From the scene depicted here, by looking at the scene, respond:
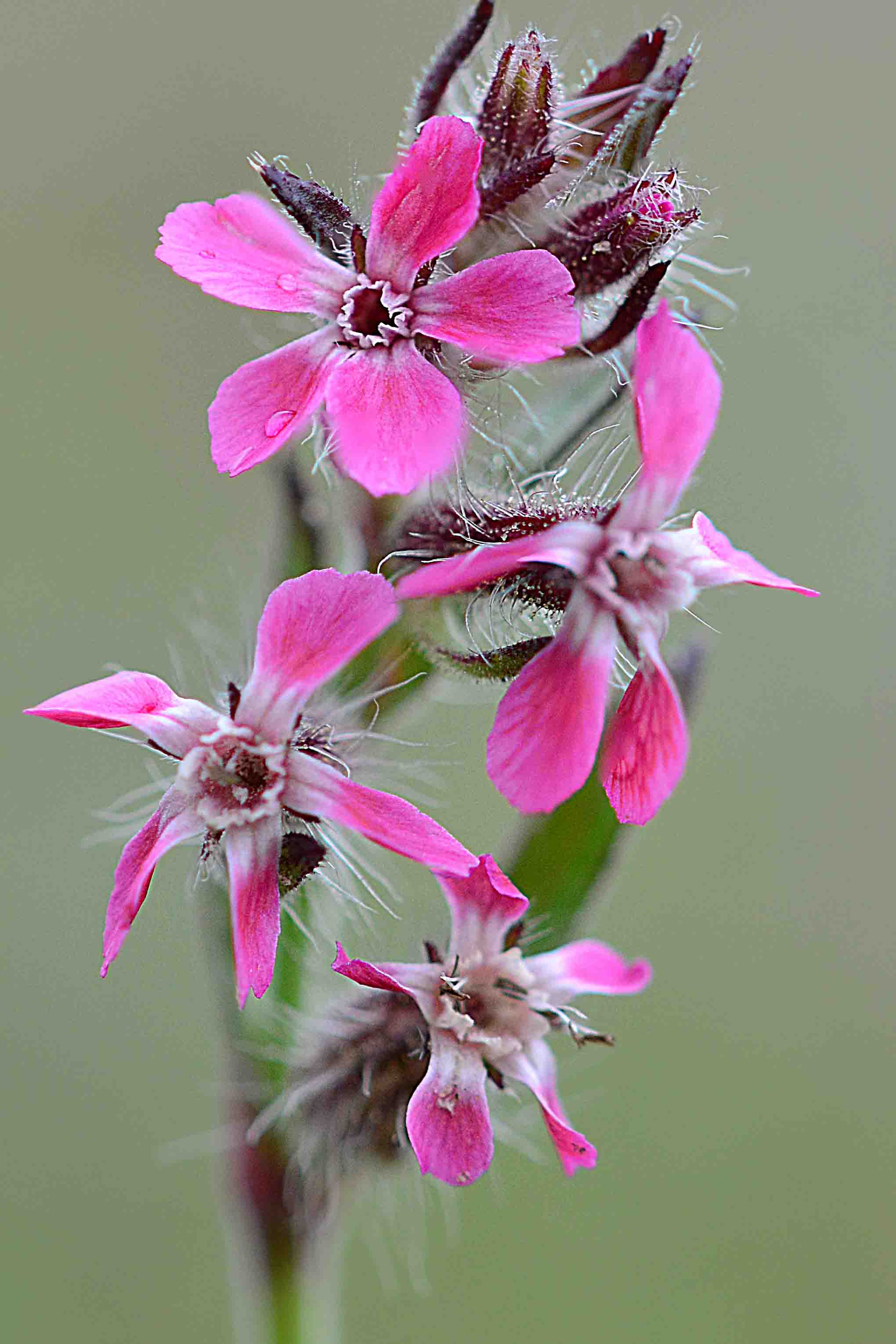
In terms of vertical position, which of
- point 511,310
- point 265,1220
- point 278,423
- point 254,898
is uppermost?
point 511,310

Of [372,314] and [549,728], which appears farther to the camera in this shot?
[372,314]

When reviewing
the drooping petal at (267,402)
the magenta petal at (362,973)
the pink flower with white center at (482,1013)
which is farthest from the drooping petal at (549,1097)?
the drooping petal at (267,402)

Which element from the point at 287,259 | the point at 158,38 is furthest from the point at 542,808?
the point at 158,38

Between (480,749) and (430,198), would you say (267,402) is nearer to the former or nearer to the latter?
(430,198)

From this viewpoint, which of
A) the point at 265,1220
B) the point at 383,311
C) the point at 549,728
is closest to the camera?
the point at 549,728

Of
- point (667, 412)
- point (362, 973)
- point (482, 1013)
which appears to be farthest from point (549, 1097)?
point (667, 412)

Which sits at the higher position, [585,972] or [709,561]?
[709,561]
